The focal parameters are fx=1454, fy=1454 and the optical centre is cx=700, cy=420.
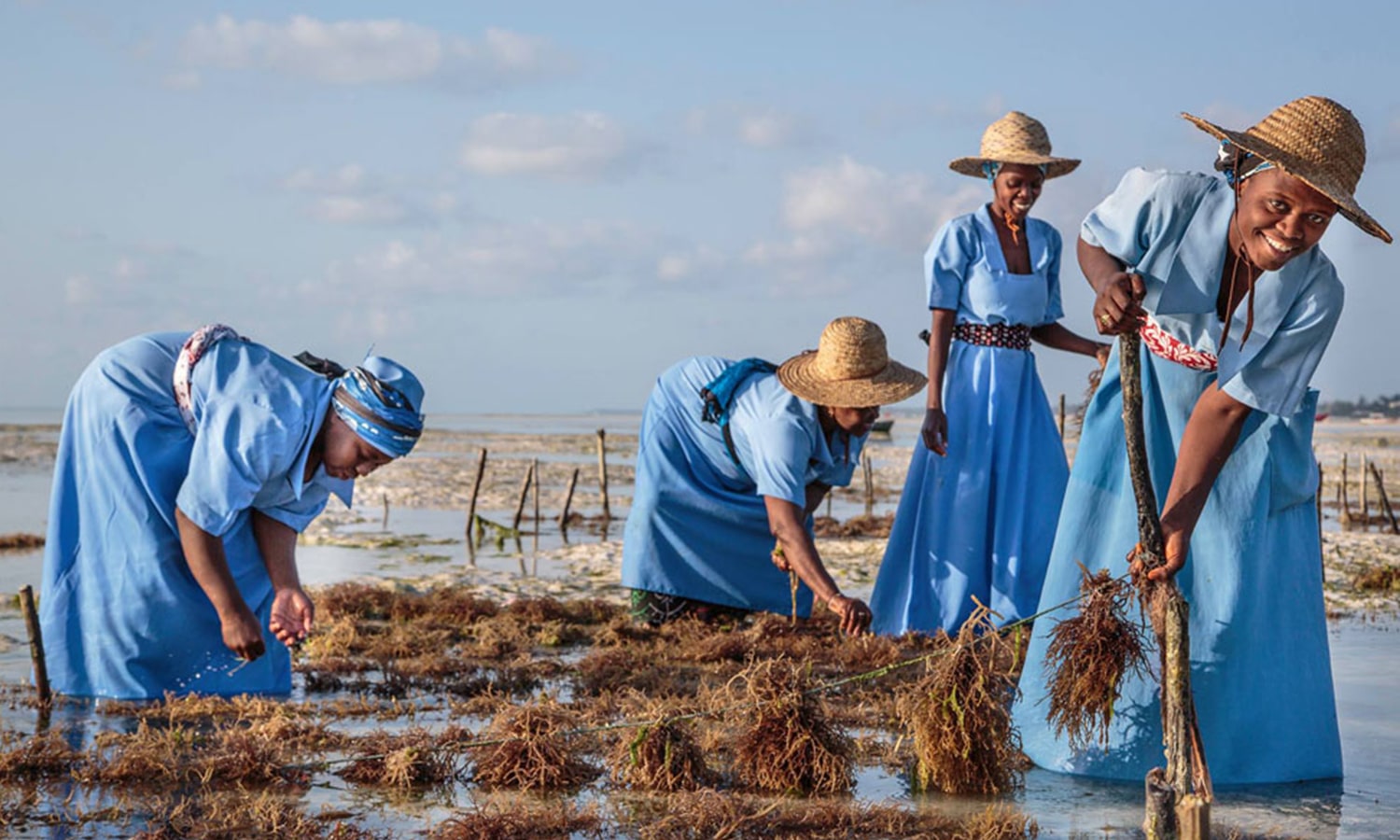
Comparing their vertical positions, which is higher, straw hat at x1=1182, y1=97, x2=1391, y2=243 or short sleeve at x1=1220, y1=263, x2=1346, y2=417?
straw hat at x1=1182, y1=97, x2=1391, y2=243

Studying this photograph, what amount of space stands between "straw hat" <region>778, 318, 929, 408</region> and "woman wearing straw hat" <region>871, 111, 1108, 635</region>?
0.77 metres

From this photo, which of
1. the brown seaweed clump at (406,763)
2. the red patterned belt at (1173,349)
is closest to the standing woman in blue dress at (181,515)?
the brown seaweed clump at (406,763)

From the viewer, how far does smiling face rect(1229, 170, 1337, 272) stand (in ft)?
12.4

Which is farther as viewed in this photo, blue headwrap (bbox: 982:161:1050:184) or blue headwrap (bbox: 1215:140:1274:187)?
blue headwrap (bbox: 982:161:1050:184)

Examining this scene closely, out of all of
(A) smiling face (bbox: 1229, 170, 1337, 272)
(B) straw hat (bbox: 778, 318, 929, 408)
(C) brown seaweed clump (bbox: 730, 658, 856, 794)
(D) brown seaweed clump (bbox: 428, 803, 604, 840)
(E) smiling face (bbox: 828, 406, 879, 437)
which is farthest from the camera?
(E) smiling face (bbox: 828, 406, 879, 437)

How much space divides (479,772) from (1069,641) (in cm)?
188

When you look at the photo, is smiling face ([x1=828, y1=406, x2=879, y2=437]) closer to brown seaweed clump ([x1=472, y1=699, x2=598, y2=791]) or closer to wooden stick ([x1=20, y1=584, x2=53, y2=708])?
brown seaweed clump ([x1=472, y1=699, x2=598, y2=791])

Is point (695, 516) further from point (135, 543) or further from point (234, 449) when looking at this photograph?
point (234, 449)

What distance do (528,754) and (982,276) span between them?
12.4 ft

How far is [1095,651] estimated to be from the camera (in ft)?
13.5

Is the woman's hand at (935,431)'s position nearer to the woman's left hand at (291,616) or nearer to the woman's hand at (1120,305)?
the woman's left hand at (291,616)

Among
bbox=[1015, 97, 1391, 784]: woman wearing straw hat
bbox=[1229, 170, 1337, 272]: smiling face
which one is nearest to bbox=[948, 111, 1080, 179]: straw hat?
bbox=[1015, 97, 1391, 784]: woman wearing straw hat

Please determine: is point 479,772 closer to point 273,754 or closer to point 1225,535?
point 273,754

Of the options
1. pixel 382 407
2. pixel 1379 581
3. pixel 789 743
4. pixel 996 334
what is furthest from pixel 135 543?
pixel 1379 581
